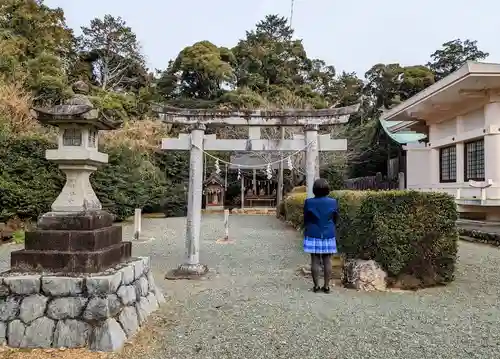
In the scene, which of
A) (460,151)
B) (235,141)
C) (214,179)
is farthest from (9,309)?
(214,179)

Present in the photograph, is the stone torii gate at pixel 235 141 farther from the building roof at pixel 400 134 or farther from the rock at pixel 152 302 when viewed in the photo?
the building roof at pixel 400 134

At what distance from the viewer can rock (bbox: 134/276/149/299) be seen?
4.45m

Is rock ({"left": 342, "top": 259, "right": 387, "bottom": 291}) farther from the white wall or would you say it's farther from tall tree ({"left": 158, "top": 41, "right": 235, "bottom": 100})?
tall tree ({"left": 158, "top": 41, "right": 235, "bottom": 100})

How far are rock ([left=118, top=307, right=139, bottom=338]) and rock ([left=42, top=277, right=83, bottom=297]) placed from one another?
1.55ft

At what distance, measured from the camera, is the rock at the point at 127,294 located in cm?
395

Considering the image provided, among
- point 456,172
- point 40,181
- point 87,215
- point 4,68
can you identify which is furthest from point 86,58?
point 87,215

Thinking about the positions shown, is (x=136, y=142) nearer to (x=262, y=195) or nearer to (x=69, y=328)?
(x=262, y=195)

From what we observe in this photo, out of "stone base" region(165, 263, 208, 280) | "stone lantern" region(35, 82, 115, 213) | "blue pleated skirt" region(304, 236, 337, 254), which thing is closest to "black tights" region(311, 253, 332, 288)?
"blue pleated skirt" region(304, 236, 337, 254)

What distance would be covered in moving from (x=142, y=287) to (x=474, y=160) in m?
11.6

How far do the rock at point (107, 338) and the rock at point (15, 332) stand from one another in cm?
69

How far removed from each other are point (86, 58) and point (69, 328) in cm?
3266

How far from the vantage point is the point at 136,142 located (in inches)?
782

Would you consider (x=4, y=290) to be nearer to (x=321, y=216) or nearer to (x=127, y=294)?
(x=127, y=294)

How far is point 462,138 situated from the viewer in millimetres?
12641
